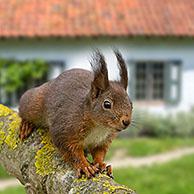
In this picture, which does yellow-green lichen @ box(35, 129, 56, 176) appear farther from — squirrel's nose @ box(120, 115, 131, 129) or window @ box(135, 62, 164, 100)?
window @ box(135, 62, 164, 100)

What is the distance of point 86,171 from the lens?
224cm

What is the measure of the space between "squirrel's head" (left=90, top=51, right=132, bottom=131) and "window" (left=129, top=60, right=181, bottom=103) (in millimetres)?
15539

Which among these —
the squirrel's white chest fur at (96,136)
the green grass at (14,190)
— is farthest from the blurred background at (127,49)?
the squirrel's white chest fur at (96,136)

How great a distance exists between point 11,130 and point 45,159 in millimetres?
554

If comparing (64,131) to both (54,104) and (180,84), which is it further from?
(180,84)

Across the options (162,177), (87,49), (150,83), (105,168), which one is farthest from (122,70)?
(150,83)

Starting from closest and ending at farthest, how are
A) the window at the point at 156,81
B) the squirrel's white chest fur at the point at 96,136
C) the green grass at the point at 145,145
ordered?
the squirrel's white chest fur at the point at 96,136, the green grass at the point at 145,145, the window at the point at 156,81

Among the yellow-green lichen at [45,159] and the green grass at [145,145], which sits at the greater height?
the yellow-green lichen at [45,159]

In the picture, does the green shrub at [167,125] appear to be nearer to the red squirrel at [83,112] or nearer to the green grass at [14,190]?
the green grass at [14,190]

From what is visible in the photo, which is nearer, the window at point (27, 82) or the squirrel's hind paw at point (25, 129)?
the squirrel's hind paw at point (25, 129)

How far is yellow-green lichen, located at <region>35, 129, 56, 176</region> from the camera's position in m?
2.41

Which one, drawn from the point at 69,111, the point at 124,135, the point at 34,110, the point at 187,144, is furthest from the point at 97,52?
the point at 124,135

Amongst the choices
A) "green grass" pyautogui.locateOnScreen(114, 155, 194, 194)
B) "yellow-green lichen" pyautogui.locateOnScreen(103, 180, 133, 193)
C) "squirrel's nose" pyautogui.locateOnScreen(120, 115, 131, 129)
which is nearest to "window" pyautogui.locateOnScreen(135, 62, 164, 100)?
"green grass" pyautogui.locateOnScreen(114, 155, 194, 194)

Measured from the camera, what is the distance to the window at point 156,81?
60.1 ft
